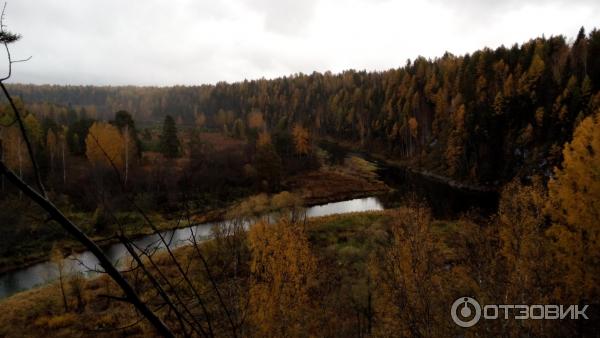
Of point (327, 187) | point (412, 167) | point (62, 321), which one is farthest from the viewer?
point (412, 167)

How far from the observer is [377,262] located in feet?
72.2

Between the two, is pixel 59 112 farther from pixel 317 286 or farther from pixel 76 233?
pixel 76 233

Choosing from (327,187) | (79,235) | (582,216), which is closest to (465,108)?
(327,187)

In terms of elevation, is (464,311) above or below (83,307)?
above

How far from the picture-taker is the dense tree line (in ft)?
175

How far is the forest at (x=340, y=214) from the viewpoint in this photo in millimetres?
8781

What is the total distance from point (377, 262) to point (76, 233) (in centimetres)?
2223

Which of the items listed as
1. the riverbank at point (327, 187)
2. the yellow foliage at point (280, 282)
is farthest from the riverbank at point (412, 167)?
the yellow foliage at point (280, 282)

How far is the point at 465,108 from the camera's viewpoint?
2721 inches

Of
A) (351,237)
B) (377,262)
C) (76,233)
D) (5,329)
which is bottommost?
(5,329)

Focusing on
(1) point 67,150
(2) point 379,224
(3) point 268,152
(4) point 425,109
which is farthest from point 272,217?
(4) point 425,109

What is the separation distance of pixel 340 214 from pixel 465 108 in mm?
42756

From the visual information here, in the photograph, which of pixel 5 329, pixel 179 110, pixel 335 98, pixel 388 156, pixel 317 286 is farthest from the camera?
pixel 179 110

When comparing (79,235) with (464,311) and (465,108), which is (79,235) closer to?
(464,311)
